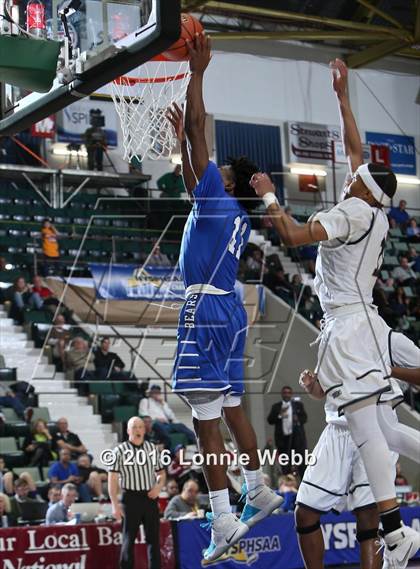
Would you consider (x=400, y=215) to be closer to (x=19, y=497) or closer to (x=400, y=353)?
(x=19, y=497)

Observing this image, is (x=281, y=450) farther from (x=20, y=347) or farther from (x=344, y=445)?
(x=344, y=445)

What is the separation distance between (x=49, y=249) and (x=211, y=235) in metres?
11.3

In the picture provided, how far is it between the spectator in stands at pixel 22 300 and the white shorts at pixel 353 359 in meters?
10.7

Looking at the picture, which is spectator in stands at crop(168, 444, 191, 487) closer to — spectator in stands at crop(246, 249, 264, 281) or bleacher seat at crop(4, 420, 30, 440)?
bleacher seat at crop(4, 420, 30, 440)

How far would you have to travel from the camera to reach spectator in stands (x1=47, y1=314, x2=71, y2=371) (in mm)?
15263

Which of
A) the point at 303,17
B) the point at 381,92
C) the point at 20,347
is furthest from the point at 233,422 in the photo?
the point at 381,92

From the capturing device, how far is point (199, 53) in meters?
6.04

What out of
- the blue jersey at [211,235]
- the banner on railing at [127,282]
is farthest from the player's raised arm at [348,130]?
the banner on railing at [127,282]

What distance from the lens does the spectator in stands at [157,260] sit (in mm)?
17828

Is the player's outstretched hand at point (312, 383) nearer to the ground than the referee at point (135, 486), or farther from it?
farther from it

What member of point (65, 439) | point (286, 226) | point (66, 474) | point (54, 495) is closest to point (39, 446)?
point (65, 439)

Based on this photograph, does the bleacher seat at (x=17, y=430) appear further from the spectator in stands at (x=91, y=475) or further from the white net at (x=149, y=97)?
the white net at (x=149, y=97)

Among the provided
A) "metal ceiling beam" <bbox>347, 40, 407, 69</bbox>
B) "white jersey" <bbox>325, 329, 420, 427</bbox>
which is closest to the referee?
"white jersey" <bbox>325, 329, 420, 427</bbox>

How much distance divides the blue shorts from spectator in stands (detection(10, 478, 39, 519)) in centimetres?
665
